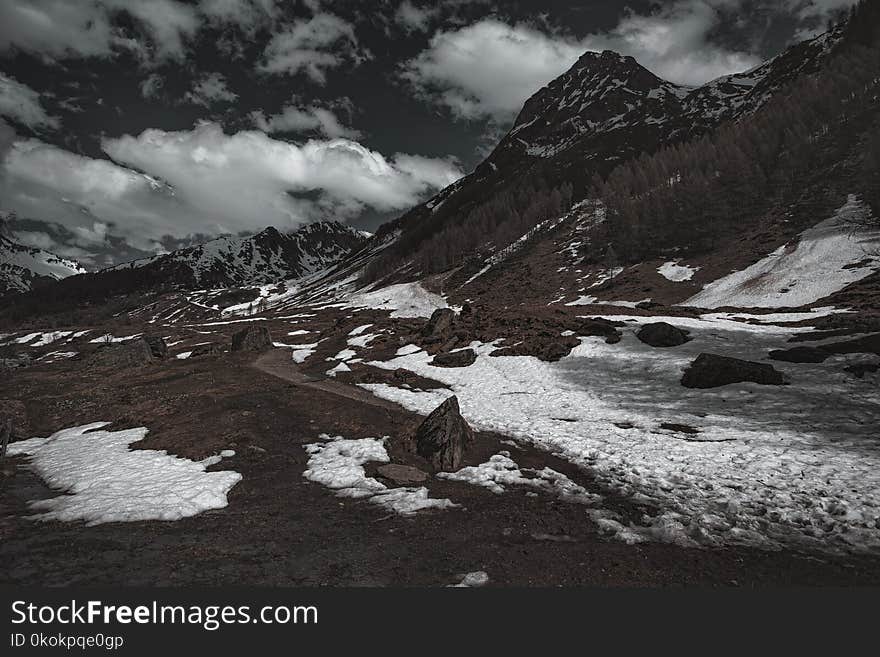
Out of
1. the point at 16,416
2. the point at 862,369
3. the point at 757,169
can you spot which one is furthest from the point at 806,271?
the point at 16,416

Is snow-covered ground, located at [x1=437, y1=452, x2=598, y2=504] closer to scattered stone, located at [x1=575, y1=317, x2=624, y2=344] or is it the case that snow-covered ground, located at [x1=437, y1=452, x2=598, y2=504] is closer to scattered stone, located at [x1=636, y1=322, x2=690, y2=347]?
scattered stone, located at [x1=636, y1=322, x2=690, y2=347]

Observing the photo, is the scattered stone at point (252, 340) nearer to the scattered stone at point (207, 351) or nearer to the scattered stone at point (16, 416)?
the scattered stone at point (207, 351)

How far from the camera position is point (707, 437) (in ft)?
52.1

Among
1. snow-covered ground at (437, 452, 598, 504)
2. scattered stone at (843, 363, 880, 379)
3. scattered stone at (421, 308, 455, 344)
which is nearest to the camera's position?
snow-covered ground at (437, 452, 598, 504)

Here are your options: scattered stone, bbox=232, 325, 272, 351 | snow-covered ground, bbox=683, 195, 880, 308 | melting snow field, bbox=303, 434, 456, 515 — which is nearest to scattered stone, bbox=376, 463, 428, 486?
melting snow field, bbox=303, 434, 456, 515

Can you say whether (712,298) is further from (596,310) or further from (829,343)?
(829,343)

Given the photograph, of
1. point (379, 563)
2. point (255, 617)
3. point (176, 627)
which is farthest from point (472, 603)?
point (176, 627)

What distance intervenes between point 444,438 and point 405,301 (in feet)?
374

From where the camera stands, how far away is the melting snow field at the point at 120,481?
1147cm

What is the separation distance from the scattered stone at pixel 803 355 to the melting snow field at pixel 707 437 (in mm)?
565

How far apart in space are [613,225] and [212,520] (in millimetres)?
141163

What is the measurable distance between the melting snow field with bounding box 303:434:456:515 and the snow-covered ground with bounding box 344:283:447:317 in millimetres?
87128

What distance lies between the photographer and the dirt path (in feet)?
92.0

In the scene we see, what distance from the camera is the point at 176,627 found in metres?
6.05
